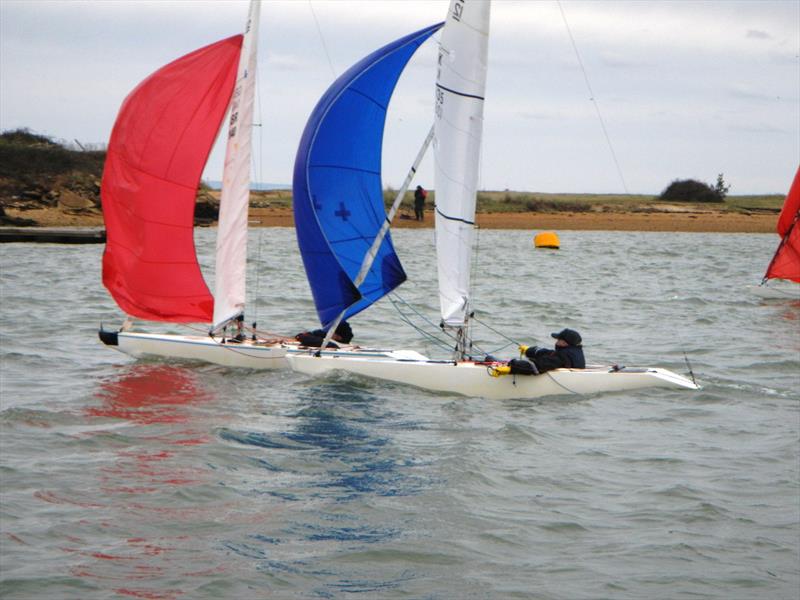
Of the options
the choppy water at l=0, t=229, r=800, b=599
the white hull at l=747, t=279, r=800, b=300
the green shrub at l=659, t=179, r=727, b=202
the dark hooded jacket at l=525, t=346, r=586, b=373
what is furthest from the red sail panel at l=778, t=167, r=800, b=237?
the green shrub at l=659, t=179, r=727, b=202

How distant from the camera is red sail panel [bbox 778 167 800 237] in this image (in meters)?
32.1

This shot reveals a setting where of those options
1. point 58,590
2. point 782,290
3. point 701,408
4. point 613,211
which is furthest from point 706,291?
point 613,211

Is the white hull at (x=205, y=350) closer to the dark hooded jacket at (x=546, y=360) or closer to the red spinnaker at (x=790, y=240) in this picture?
the dark hooded jacket at (x=546, y=360)

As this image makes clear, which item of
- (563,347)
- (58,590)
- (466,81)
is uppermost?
(466,81)

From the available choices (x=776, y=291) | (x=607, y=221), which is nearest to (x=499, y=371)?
(x=776, y=291)

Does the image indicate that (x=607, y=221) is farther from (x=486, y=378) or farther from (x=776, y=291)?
(x=486, y=378)

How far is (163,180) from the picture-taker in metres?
17.9

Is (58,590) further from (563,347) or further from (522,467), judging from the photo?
(563,347)

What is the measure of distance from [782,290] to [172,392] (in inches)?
842

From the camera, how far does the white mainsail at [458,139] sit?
16.0 metres

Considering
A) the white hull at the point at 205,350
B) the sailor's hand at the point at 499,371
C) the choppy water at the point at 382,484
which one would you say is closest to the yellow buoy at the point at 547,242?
the choppy water at the point at 382,484

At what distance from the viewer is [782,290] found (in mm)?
32969

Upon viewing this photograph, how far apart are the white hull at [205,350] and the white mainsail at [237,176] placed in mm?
767

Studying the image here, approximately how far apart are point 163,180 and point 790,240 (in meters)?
20.3
